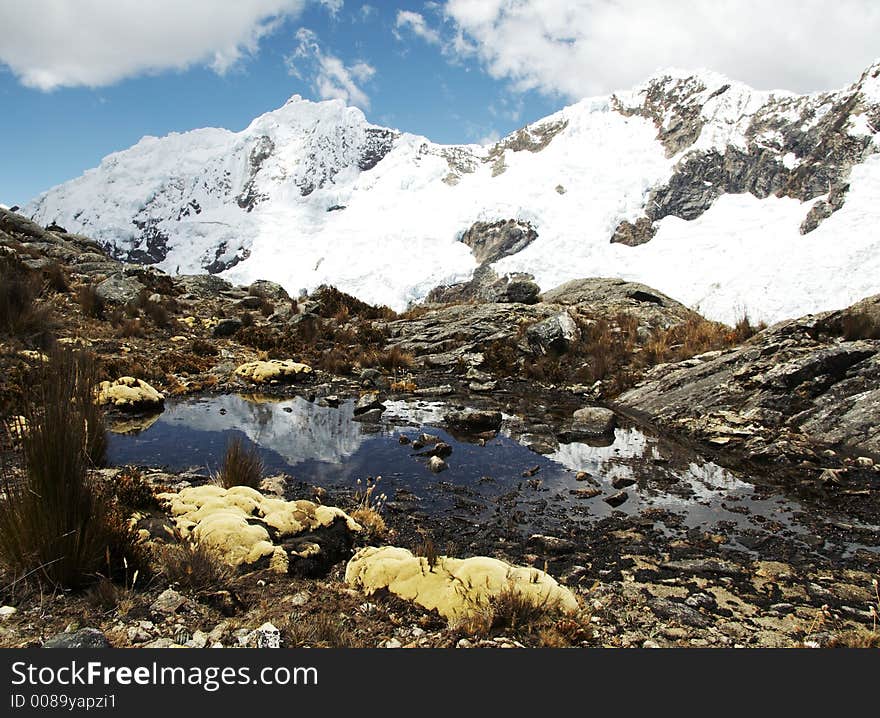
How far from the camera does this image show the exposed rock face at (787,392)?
29.4 feet

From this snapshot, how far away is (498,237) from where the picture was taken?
115938 mm

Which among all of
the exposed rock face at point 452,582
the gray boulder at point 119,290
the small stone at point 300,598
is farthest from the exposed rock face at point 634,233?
the small stone at point 300,598

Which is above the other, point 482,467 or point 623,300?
point 623,300

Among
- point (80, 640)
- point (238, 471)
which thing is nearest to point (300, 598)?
point (80, 640)

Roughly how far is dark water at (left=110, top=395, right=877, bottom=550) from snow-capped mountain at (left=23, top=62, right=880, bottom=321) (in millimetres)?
62670

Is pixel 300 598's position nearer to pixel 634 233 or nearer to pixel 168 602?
pixel 168 602

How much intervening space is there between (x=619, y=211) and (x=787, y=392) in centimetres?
11770

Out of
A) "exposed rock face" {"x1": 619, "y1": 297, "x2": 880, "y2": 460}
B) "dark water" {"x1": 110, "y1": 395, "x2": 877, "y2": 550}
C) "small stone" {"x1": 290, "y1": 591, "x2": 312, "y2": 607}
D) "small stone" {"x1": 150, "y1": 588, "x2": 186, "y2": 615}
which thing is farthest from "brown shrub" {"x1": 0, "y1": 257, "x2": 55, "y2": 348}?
"exposed rock face" {"x1": 619, "y1": 297, "x2": 880, "y2": 460}

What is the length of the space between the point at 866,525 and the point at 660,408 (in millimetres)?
5501

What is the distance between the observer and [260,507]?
534 centimetres

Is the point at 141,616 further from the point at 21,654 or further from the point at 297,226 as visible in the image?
the point at 297,226

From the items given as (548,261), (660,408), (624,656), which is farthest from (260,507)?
(548,261)

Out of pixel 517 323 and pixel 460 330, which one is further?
pixel 460 330

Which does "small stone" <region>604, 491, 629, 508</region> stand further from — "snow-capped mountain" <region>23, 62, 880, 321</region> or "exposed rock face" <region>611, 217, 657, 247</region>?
"exposed rock face" <region>611, 217, 657, 247</region>
